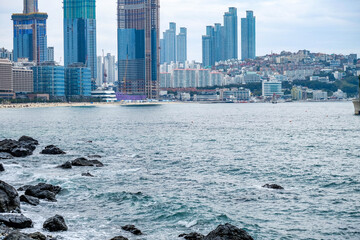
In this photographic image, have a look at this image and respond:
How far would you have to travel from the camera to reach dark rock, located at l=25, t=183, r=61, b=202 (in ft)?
98.2

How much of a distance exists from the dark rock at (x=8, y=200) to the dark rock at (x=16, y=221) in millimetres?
1621

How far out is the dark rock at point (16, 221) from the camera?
23.2 metres

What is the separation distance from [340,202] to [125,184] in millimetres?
14508

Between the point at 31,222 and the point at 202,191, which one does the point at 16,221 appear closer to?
the point at 31,222

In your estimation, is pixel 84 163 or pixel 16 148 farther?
pixel 16 148

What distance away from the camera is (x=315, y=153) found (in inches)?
2051

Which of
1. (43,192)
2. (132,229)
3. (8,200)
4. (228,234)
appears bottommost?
(132,229)

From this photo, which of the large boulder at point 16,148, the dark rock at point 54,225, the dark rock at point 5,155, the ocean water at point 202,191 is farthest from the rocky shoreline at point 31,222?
the large boulder at point 16,148

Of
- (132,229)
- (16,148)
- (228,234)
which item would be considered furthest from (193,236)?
(16,148)

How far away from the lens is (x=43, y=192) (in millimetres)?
30109

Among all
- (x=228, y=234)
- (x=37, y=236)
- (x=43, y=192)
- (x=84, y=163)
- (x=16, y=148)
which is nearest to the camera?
(x=228, y=234)

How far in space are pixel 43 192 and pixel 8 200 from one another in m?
4.10

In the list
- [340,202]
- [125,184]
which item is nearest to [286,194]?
[340,202]

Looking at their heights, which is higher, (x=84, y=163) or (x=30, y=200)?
(x=84, y=163)
